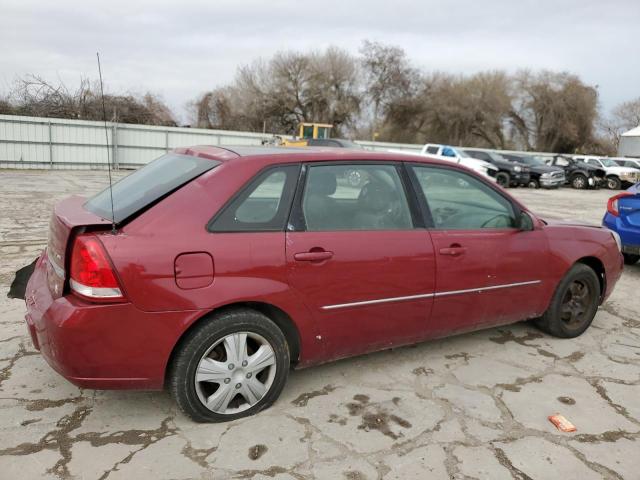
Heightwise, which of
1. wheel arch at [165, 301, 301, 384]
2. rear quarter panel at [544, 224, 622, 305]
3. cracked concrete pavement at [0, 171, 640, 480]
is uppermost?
rear quarter panel at [544, 224, 622, 305]

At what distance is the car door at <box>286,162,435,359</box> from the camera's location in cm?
291

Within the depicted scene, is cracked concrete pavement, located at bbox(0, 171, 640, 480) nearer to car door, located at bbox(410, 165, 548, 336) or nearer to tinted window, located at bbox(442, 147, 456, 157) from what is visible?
car door, located at bbox(410, 165, 548, 336)

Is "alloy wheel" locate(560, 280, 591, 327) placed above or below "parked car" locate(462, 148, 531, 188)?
below

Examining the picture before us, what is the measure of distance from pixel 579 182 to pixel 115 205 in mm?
27722

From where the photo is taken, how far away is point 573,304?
4.31 meters

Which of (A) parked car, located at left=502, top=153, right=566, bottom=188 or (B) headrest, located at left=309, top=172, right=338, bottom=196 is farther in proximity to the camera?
(A) parked car, located at left=502, top=153, right=566, bottom=188

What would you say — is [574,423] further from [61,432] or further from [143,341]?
[61,432]

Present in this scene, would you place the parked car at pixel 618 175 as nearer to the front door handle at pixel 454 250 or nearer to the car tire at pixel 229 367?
the front door handle at pixel 454 250

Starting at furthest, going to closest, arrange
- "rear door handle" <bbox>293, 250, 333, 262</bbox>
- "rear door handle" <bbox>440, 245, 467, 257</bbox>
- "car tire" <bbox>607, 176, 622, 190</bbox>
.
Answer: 1. "car tire" <bbox>607, 176, 622, 190</bbox>
2. "rear door handle" <bbox>440, 245, 467, 257</bbox>
3. "rear door handle" <bbox>293, 250, 333, 262</bbox>

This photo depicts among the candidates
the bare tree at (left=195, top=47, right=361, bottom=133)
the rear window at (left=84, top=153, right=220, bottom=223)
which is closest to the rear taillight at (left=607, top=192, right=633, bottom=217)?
the rear window at (left=84, top=153, right=220, bottom=223)

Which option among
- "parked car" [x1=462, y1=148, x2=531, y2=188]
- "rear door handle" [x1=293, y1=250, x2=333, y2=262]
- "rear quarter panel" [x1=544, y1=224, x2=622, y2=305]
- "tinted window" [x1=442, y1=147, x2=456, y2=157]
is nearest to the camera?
"rear door handle" [x1=293, y1=250, x2=333, y2=262]

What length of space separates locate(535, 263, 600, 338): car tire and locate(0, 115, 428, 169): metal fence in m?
19.1

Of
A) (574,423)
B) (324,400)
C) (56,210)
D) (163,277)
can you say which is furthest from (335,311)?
(56,210)

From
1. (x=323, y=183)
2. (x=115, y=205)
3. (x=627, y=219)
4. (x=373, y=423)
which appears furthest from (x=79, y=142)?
(x=373, y=423)
